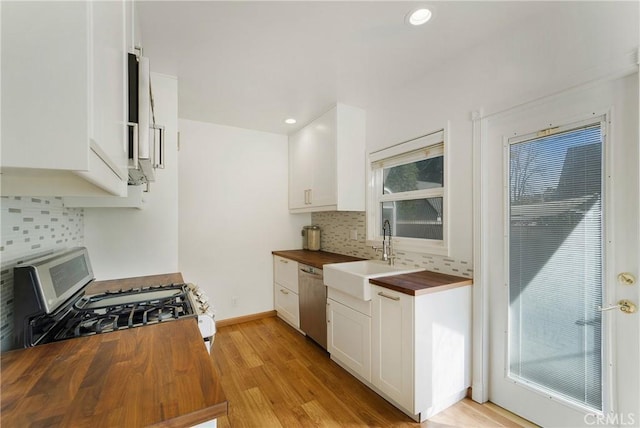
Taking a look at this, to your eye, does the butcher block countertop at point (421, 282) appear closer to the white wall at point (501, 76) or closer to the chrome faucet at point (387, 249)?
the white wall at point (501, 76)

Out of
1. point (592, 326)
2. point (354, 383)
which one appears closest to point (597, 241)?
point (592, 326)

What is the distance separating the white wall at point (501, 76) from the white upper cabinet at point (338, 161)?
396mm

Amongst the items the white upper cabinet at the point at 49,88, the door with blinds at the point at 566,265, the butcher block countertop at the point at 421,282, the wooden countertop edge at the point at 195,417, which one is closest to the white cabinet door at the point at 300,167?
the butcher block countertop at the point at 421,282

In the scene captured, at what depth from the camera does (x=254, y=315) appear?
3514 mm

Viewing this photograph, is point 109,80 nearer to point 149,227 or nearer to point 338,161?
point 149,227

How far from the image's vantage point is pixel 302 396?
2012mm

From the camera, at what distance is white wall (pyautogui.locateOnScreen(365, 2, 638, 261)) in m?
1.36

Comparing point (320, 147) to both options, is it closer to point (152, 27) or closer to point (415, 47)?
point (415, 47)

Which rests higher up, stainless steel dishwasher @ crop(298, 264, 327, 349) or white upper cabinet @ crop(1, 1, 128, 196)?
white upper cabinet @ crop(1, 1, 128, 196)

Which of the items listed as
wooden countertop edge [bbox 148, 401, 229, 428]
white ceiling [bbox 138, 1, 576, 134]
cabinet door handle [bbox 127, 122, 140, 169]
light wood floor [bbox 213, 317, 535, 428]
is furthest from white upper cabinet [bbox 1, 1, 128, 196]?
light wood floor [bbox 213, 317, 535, 428]

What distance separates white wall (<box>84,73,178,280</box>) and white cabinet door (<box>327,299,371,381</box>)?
4.74ft

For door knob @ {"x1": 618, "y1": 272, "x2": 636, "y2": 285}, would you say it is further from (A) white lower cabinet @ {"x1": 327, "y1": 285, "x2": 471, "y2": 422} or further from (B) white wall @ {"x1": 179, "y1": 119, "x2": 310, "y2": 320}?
(B) white wall @ {"x1": 179, "y1": 119, "x2": 310, "y2": 320}

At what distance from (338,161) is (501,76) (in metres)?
1.46

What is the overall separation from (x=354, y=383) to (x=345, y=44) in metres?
2.51
